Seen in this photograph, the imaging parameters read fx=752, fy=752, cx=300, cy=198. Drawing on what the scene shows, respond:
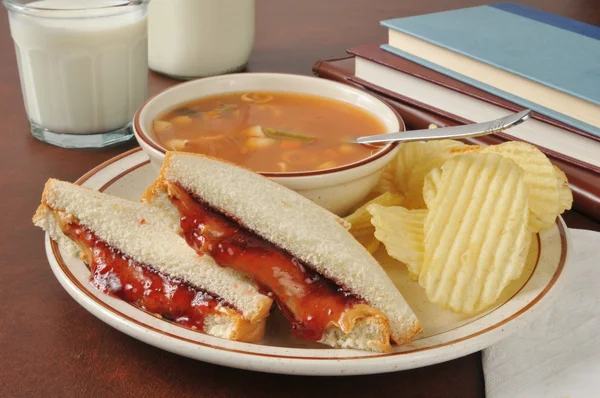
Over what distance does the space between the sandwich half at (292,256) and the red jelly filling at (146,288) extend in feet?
0.22

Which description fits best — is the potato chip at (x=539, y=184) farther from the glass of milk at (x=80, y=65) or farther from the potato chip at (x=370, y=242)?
the glass of milk at (x=80, y=65)

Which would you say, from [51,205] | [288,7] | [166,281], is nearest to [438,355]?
[166,281]

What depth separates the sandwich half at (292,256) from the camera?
1085mm

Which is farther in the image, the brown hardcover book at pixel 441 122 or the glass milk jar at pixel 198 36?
the glass milk jar at pixel 198 36

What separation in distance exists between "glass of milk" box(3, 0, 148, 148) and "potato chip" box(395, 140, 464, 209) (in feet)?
2.66

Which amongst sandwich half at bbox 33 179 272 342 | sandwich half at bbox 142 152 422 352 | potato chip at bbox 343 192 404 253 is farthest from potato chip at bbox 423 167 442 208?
sandwich half at bbox 33 179 272 342

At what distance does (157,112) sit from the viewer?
1.59 meters

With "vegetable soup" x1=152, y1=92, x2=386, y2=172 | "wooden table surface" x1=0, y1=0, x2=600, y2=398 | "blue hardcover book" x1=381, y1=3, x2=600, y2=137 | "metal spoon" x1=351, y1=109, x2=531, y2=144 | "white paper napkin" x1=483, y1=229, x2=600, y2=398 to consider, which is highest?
"metal spoon" x1=351, y1=109, x2=531, y2=144

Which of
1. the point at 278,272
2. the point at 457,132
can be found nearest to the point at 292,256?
the point at 278,272

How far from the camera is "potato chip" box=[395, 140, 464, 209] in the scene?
152 cm

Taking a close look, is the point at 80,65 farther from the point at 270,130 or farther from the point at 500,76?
the point at 500,76

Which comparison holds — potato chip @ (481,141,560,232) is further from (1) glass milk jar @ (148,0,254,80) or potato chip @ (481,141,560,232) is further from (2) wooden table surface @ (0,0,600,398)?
(1) glass milk jar @ (148,0,254,80)

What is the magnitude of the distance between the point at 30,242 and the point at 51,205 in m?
0.31

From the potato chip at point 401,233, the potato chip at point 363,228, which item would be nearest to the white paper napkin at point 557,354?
the potato chip at point 401,233
